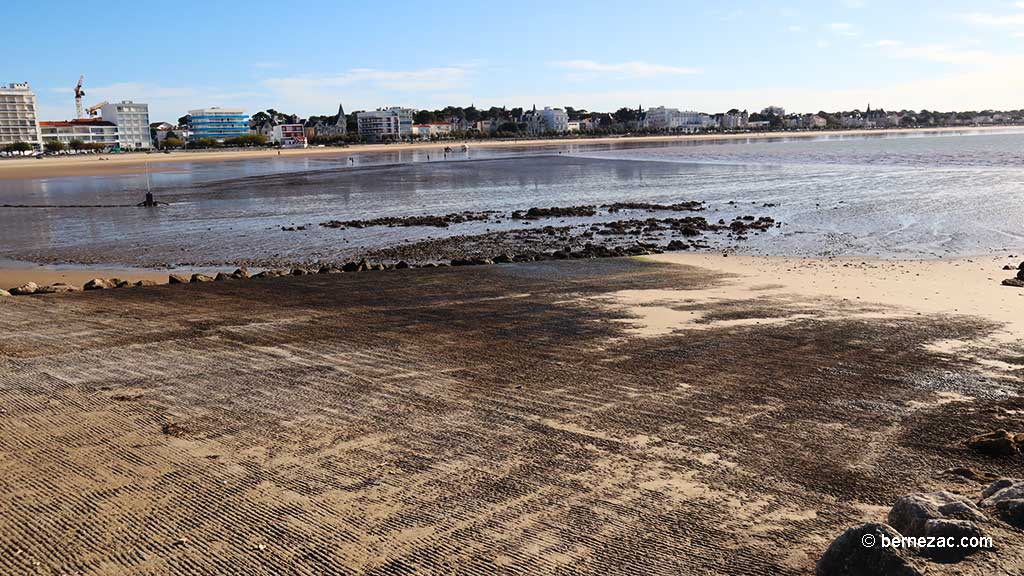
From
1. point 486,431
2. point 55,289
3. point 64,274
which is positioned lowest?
point 64,274

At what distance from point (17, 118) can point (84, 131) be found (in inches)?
640

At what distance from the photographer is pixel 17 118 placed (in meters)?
158

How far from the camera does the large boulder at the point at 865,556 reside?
4.29 m

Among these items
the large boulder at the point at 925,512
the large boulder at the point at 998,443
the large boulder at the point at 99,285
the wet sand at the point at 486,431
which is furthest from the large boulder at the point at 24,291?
the large boulder at the point at 998,443

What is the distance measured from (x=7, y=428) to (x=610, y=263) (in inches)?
513

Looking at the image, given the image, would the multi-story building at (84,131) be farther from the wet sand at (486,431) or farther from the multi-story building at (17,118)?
the wet sand at (486,431)

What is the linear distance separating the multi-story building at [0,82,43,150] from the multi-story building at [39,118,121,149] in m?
5.77

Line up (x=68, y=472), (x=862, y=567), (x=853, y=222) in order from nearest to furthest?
(x=862, y=567), (x=68, y=472), (x=853, y=222)

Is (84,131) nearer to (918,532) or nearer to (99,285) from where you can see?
(99,285)

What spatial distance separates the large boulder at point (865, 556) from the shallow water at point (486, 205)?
1689cm

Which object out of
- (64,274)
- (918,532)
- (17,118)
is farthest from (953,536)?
(17,118)

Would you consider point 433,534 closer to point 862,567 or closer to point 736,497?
point 736,497

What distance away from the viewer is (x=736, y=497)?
5652mm

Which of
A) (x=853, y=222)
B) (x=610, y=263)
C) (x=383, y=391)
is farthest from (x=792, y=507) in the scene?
(x=853, y=222)
